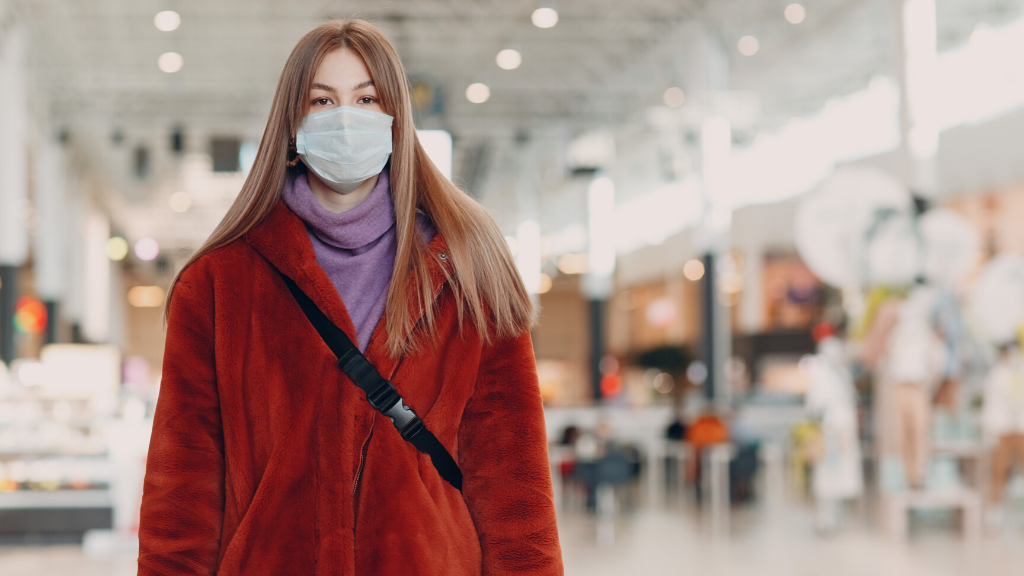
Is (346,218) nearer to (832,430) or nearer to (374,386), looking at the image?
(374,386)

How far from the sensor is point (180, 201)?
89.7 ft

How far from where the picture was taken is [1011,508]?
31.2 feet

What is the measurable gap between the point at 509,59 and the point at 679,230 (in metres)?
10.0

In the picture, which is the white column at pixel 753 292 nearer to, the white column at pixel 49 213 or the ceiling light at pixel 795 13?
the ceiling light at pixel 795 13

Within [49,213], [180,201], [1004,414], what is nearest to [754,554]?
[1004,414]

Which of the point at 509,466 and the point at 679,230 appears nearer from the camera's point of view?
the point at 509,466

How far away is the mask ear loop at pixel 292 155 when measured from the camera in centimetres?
139

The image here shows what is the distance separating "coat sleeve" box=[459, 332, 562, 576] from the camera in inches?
50.9

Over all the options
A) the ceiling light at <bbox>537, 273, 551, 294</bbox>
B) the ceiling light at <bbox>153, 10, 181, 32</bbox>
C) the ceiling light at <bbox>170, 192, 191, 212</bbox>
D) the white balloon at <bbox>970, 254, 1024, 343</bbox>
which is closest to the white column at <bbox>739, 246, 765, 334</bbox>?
the ceiling light at <bbox>537, 273, 551, 294</bbox>

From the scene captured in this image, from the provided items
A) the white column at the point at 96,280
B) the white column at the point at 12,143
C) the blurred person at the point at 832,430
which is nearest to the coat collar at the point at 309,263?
the blurred person at the point at 832,430

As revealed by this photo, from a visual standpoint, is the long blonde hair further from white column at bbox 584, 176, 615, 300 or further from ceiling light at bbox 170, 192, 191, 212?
ceiling light at bbox 170, 192, 191, 212

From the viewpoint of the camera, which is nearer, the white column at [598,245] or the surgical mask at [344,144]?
the surgical mask at [344,144]

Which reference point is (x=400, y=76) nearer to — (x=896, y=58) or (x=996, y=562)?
(x=996, y=562)

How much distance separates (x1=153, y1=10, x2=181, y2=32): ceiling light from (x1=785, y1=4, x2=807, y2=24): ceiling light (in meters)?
8.99
